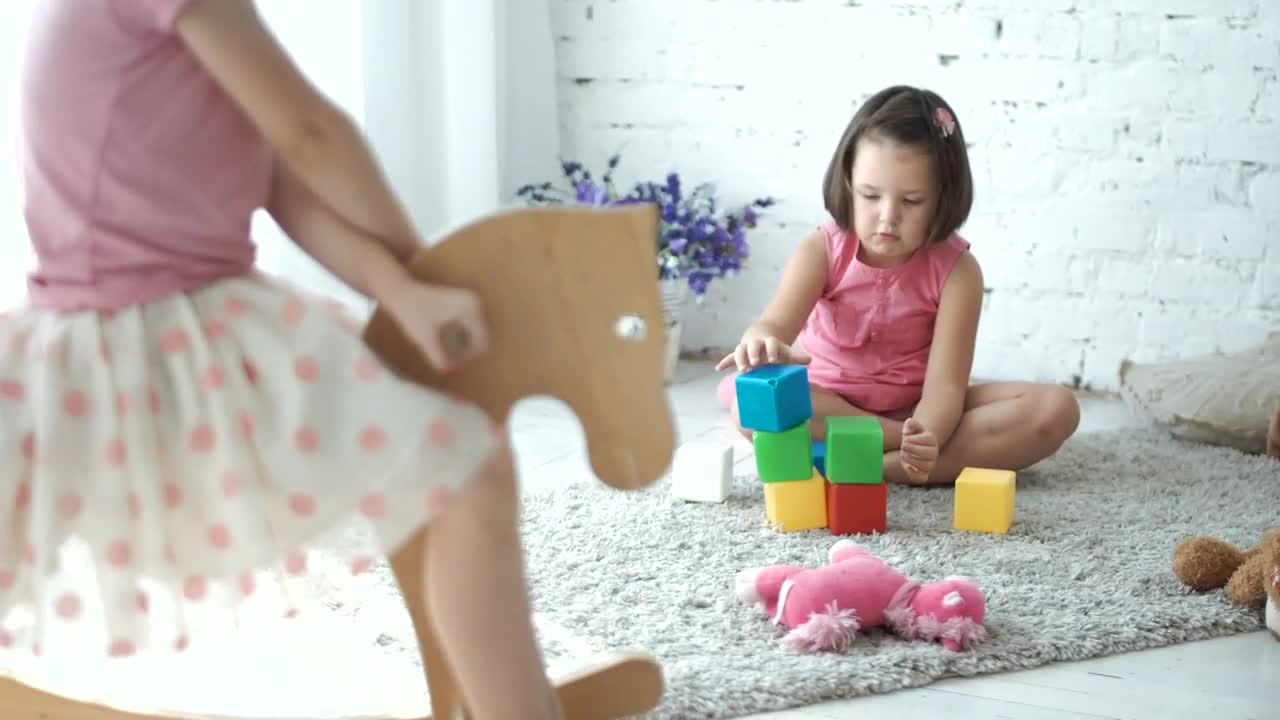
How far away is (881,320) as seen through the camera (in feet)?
6.20

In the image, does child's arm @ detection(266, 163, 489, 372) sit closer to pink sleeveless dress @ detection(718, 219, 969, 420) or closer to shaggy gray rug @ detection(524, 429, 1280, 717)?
shaggy gray rug @ detection(524, 429, 1280, 717)

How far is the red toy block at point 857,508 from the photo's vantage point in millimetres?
1565

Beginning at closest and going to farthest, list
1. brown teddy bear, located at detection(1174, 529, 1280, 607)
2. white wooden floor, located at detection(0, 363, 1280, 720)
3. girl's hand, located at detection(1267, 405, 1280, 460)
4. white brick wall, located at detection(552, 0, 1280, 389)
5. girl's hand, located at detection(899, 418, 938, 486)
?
white wooden floor, located at detection(0, 363, 1280, 720) → brown teddy bear, located at detection(1174, 529, 1280, 607) → girl's hand, located at detection(899, 418, 938, 486) → girl's hand, located at detection(1267, 405, 1280, 460) → white brick wall, located at detection(552, 0, 1280, 389)

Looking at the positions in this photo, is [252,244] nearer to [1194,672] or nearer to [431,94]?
[1194,672]

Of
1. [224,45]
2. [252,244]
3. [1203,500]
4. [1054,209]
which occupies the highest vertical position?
[224,45]

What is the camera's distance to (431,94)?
2.42 meters

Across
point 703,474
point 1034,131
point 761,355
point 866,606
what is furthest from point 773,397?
point 1034,131

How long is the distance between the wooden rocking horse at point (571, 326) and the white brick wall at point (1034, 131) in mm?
1747

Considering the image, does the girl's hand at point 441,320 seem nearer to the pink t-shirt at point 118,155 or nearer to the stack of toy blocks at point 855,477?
the pink t-shirt at point 118,155

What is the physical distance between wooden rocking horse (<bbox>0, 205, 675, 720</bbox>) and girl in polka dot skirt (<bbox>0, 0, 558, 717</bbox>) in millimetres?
25

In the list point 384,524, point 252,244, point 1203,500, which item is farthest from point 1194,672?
point 252,244

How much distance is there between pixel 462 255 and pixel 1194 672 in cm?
76

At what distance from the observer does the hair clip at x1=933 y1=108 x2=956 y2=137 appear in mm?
1821

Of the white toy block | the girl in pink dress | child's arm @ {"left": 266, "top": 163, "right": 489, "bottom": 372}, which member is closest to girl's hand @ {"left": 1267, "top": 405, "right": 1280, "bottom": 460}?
the girl in pink dress
